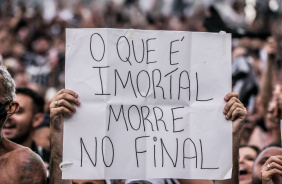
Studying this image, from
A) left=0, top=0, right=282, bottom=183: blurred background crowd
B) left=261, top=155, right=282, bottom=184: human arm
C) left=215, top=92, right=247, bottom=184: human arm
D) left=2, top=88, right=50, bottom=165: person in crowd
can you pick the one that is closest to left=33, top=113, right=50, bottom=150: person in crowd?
left=2, top=88, right=50, bottom=165: person in crowd

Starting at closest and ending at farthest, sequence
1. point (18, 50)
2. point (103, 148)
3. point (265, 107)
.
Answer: point (103, 148), point (265, 107), point (18, 50)

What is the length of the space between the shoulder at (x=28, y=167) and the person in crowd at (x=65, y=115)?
62 mm

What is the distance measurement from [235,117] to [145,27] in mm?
8408

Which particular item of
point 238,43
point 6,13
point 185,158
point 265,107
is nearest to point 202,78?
point 185,158

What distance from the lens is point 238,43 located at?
8.24 meters

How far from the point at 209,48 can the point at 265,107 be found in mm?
3063

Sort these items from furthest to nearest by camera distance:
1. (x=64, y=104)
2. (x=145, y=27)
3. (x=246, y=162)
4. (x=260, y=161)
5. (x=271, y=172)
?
(x=145, y=27)
(x=246, y=162)
(x=260, y=161)
(x=271, y=172)
(x=64, y=104)

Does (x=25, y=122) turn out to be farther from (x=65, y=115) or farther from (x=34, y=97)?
(x=65, y=115)

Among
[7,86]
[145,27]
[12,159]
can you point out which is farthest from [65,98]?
[145,27]

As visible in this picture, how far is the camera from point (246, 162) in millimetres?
4898

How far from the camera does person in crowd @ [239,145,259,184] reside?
15.7 ft

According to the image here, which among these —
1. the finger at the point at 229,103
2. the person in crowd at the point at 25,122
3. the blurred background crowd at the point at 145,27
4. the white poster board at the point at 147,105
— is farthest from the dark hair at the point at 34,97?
the finger at the point at 229,103

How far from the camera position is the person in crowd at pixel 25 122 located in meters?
4.86

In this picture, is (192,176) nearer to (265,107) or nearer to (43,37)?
(265,107)
